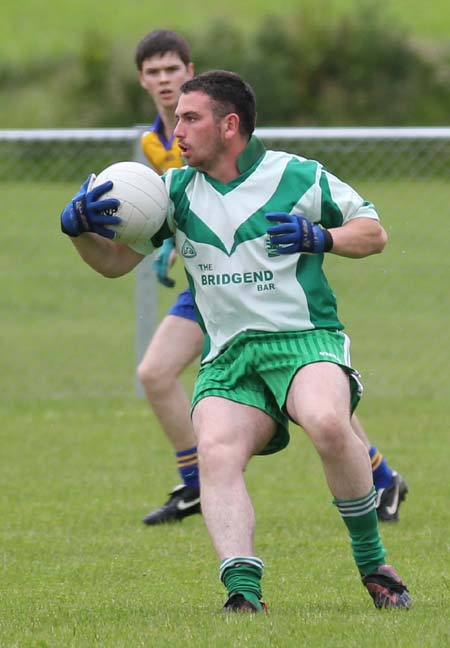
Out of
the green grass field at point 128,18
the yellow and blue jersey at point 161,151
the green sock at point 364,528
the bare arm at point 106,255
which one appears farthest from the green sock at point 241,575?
the green grass field at point 128,18

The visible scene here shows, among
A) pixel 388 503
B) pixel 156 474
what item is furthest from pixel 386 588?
pixel 156 474

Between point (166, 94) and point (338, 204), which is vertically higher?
point (338, 204)

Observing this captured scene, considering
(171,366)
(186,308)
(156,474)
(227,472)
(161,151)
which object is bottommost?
(156,474)

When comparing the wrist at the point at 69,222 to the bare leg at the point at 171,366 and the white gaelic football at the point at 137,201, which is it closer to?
the white gaelic football at the point at 137,201

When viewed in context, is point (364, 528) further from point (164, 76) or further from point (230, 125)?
point (164, 76)

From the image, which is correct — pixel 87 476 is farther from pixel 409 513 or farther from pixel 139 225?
pixel 139 225

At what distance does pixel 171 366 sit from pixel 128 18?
30.0 m

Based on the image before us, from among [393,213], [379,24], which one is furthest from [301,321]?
[379,24]

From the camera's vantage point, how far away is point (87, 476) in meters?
8.77

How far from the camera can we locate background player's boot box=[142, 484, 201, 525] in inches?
295

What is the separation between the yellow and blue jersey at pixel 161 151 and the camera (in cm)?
779

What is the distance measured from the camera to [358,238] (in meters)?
5.34

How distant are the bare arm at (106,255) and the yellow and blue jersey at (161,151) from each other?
7.20ft

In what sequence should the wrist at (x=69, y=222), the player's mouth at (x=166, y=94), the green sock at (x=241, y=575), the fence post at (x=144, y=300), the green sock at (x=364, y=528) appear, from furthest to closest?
1. the fence post at (x=144, y=300)
2. the player's mouth at (x=166, y=94)
3. the wrist at (x=69, y=222)
4. the green sock at (x=364, y=528)
5. the green sock at (x=241, y=575)
